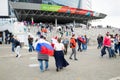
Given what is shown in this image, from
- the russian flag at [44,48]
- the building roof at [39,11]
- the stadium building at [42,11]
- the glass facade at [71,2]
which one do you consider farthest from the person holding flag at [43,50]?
the glass facade at [71,2]

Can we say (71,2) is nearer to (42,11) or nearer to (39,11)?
(42,11)

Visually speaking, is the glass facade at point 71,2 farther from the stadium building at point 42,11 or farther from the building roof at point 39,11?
the building roof at point 39,11

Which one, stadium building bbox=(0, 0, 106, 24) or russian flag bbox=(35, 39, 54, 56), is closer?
russian flag bbox=(35, 39, 54, 56)

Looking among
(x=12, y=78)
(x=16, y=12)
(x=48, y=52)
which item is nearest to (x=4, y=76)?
(x=12, y=78)

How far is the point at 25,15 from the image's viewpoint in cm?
7275

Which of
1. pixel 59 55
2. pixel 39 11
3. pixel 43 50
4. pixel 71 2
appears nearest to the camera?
pixel 43 50

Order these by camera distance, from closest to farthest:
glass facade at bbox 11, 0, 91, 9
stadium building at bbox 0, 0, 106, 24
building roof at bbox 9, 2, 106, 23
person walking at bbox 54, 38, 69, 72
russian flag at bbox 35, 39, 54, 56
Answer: russian flag at bbox 35, 39, 54, 56 → person walking at bbox 54, 38, 69, 72 → stadium building at bbox 0, 0, 106, 24 → building roof at bbox 9, 2, 106, 23 → glass facade at bbox 11, 0, 91, 9

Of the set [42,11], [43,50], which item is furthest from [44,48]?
[42,11]

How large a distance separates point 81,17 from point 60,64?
256 feet

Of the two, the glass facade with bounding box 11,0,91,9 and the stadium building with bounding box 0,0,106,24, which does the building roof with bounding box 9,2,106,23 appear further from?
the glass facade with bounding box 11,0,91,9

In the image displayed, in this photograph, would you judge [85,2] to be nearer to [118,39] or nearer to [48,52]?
[118,39]

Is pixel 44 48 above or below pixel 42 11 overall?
above

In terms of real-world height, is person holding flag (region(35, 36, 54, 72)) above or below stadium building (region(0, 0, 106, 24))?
above

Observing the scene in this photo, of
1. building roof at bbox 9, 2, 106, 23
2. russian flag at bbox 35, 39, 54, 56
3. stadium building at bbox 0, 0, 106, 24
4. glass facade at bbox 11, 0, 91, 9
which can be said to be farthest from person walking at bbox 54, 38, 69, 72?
glass facade at bbox 11, 0, 91, 9
